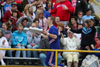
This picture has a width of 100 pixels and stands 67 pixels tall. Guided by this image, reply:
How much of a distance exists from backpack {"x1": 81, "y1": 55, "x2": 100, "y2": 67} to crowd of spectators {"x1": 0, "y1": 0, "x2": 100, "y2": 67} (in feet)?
0.50

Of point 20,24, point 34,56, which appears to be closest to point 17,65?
point 34,56

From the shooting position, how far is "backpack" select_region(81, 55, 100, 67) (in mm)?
13805

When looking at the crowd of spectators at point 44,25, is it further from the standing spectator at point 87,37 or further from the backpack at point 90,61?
the backpack at point 90,61


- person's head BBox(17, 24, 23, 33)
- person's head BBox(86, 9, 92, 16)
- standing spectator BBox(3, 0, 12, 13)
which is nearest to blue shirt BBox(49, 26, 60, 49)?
person's head BBox(17, 24, 23, 33)

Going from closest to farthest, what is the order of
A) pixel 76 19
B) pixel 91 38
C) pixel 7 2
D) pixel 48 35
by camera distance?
pixel 48 35 < pixel 91 38 < pixel 76 19 < pixel 7 2

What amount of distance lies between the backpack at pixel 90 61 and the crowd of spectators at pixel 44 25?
15cm

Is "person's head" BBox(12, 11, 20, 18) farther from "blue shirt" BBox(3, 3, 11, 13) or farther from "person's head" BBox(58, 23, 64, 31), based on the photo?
"person's head" BBox(58, 23, 64, 31)

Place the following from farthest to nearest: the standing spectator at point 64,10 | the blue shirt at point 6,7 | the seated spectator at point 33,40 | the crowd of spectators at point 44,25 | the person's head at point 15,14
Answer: the blue shirt at point 6,7 → the standing spectator at point 64,10 → the person's head at point 15,14 → the seated spectator at point 33,40 → the crowd of spectators at point 44,25

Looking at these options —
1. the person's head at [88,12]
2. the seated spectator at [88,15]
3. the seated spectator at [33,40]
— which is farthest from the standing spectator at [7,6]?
the person's head at [88,12]

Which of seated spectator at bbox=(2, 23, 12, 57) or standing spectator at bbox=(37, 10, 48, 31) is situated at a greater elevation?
standing spectator at bbox=(37, 10, 48, 31)

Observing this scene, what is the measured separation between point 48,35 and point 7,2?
14.1 ft

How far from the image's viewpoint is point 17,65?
13.8 metres

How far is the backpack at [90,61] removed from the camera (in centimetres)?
1380

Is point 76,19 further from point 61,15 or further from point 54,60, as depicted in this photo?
point 54,60
